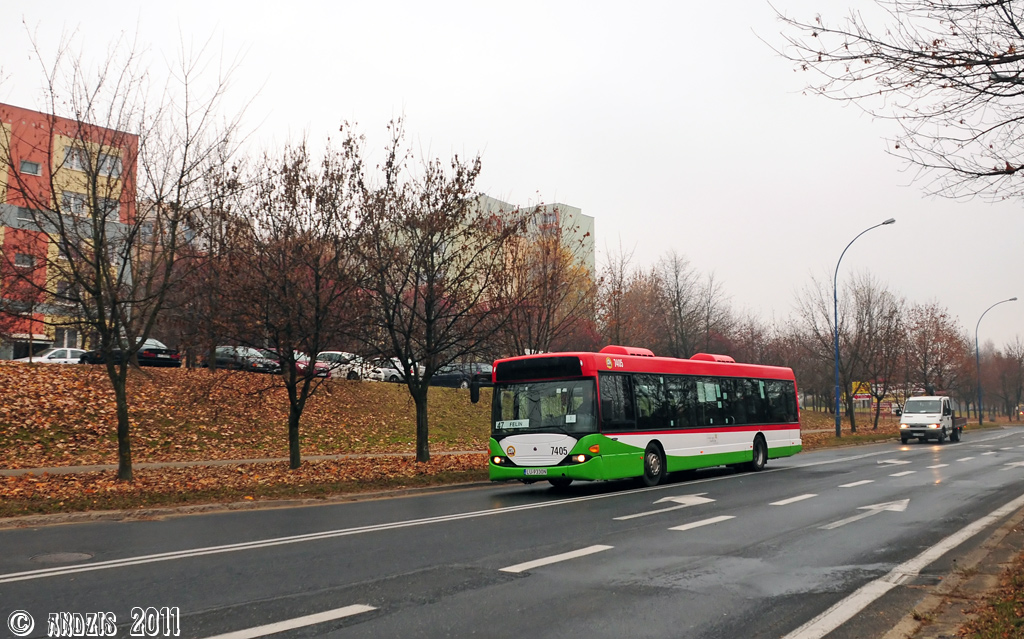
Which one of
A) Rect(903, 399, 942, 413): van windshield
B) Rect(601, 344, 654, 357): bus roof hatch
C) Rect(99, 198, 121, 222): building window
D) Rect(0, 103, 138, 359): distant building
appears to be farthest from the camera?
Rect(903, 399, 942, 413): van windshield

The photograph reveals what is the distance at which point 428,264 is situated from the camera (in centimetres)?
1944

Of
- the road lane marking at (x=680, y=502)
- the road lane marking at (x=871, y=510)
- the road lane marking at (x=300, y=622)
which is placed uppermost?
the road lane marking at (x=300, y=622)

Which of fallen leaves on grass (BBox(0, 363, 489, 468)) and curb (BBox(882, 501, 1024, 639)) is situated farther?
fallen leaves on grass (BBox(0, 363, 489, 468))

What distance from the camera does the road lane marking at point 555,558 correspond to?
8023mm

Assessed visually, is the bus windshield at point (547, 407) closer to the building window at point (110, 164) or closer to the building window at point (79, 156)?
the building window at point (110, 164)

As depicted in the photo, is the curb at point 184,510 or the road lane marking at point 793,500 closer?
the curb at point 184,510

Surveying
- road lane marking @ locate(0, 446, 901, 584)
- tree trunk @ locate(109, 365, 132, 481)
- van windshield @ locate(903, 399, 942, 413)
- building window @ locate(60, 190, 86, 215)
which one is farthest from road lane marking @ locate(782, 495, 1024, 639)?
van windshield @ locate(903, 399, 942, 413)

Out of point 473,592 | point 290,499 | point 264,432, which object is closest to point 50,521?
point 290,499

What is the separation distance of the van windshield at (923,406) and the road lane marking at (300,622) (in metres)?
38.4

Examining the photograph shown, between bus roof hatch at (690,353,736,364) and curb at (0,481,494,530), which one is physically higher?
bus roof hatch at (690,353,736,364)

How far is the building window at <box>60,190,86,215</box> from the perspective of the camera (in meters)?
15.6

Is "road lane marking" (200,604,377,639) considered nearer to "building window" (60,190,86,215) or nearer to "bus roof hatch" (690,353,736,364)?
"building window" (60,190,86,215)

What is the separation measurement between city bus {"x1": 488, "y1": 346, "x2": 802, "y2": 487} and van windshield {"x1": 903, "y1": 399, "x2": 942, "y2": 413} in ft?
76.5

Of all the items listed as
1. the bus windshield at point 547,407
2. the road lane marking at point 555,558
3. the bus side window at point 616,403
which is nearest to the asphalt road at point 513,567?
the road lane marking at point 555,558
